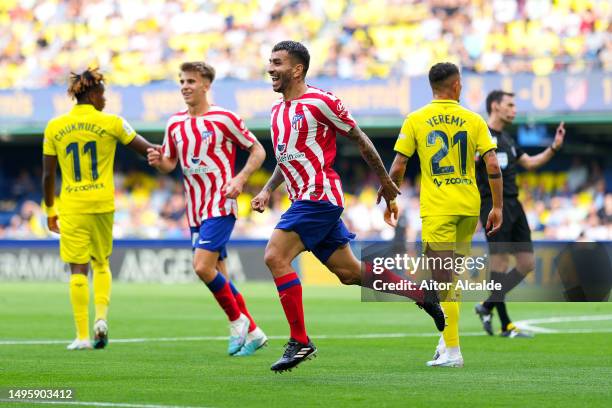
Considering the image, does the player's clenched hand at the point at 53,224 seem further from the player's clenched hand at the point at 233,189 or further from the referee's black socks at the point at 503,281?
the referee's black socks at the point at 503,281

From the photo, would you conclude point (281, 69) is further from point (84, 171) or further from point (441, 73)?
point (84, 171)

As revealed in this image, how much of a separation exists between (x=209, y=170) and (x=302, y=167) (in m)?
2.03

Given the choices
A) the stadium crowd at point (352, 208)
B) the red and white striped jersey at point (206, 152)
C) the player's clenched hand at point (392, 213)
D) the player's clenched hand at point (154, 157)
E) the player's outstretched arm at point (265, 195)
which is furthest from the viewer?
the stadium crowd at point (352, 208)

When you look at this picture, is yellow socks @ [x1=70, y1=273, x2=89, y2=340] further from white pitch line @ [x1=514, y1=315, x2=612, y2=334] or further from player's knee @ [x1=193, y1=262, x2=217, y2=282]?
white pitch line @ [x1=514, y1=315, x2=612, y2=334]

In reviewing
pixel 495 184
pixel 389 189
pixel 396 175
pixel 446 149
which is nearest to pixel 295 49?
pixel 389 189

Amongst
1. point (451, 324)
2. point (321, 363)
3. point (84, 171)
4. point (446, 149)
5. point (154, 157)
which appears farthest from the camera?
point (84, 171)

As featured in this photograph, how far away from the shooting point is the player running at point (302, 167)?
8023mm

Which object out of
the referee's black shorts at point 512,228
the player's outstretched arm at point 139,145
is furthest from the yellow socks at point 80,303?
the referee's black shorts at point 512,228

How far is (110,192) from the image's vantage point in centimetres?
1036

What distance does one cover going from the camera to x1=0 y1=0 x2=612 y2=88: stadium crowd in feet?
82.0

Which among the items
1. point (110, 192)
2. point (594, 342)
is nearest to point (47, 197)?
point (110, 192)

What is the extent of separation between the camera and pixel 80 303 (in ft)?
33.8

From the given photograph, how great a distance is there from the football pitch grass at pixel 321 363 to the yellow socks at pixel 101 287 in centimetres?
38

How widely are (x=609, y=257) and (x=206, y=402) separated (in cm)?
1320
